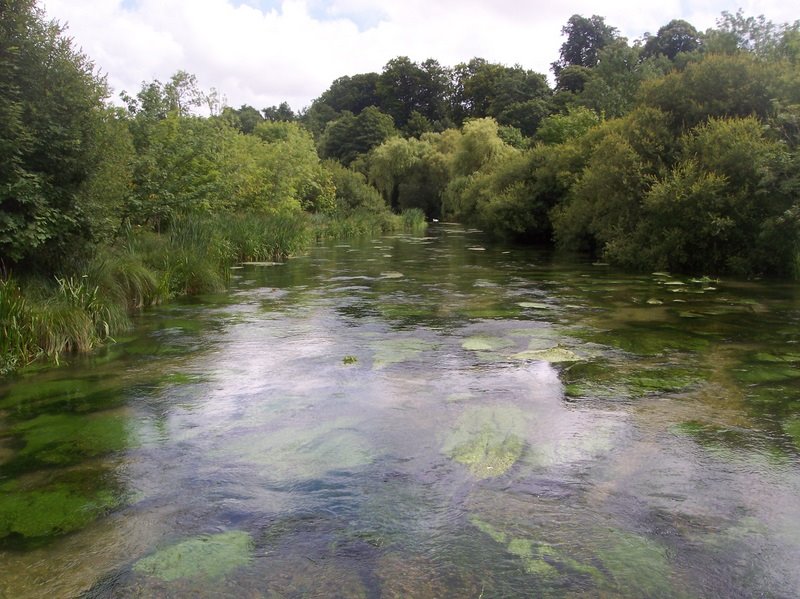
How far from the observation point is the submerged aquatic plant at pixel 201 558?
3.73m

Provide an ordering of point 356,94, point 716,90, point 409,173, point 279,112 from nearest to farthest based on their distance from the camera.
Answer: point 716,90
point 409,173
point 356,94
point 279,112

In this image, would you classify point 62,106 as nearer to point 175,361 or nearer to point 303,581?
point 175,361

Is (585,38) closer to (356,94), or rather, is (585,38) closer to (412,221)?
(356,94)

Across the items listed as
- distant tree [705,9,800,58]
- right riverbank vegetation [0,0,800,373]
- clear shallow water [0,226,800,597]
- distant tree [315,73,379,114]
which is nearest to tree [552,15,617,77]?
distant tree [315,73,379,114]

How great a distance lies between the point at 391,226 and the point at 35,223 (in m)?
38.9

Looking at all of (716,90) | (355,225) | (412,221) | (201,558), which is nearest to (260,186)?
(355,225)

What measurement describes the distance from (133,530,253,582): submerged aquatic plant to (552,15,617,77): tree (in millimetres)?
91238

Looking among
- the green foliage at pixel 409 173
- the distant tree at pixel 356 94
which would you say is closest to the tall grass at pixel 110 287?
the green foliage at pixel 409 173

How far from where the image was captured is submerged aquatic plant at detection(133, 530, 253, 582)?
12.2 ft

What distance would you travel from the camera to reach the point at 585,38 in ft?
284

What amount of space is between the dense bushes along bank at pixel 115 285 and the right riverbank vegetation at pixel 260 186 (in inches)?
1.2

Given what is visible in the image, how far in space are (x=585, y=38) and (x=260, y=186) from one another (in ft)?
247

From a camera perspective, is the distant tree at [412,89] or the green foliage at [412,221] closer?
the green foliage at [412,221]

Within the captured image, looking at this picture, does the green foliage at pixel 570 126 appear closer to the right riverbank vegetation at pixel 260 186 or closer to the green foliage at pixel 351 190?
the right riverbank vegetation at pixel 260 186
